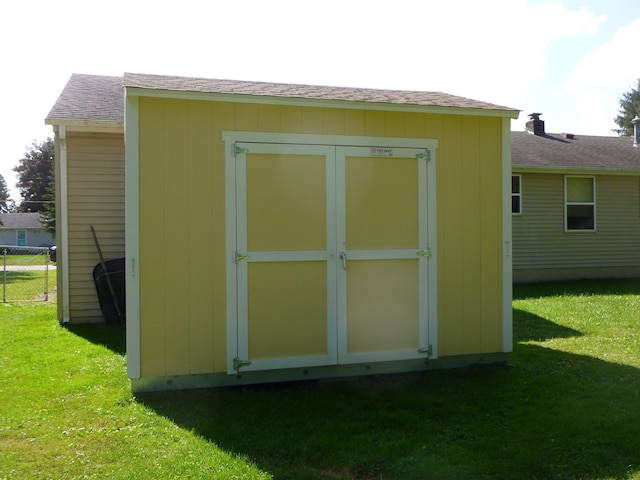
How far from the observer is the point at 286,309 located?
5254mm

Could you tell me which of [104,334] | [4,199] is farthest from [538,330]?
[4,199]

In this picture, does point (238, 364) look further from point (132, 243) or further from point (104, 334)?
point (104, 334)

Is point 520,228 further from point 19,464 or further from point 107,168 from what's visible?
point 19,464

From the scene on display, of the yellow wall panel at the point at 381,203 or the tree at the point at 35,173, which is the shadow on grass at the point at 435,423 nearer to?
the yellow wall panel at the point at 381,203

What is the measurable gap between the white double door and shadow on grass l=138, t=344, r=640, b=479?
38 cm

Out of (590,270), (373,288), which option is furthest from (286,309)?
(590,270)

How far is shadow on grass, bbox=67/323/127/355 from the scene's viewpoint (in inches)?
273

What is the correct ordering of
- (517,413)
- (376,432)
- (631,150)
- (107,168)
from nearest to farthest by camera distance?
(376,432) < (517,413) < (107,168) < (631,150)

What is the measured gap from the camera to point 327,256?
535 cm

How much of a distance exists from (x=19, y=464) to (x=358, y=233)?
323 cm

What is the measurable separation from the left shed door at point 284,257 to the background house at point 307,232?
0.01 metres

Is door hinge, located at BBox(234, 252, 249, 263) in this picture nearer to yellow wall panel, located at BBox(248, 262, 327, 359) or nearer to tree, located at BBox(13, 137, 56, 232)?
yellow wall panel, located at BBox(248, 262, 327, 359)

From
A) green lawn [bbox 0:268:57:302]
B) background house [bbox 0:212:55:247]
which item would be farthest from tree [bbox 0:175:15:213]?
green lawn [bbox 0:268:57:302]

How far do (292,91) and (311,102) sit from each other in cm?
55
